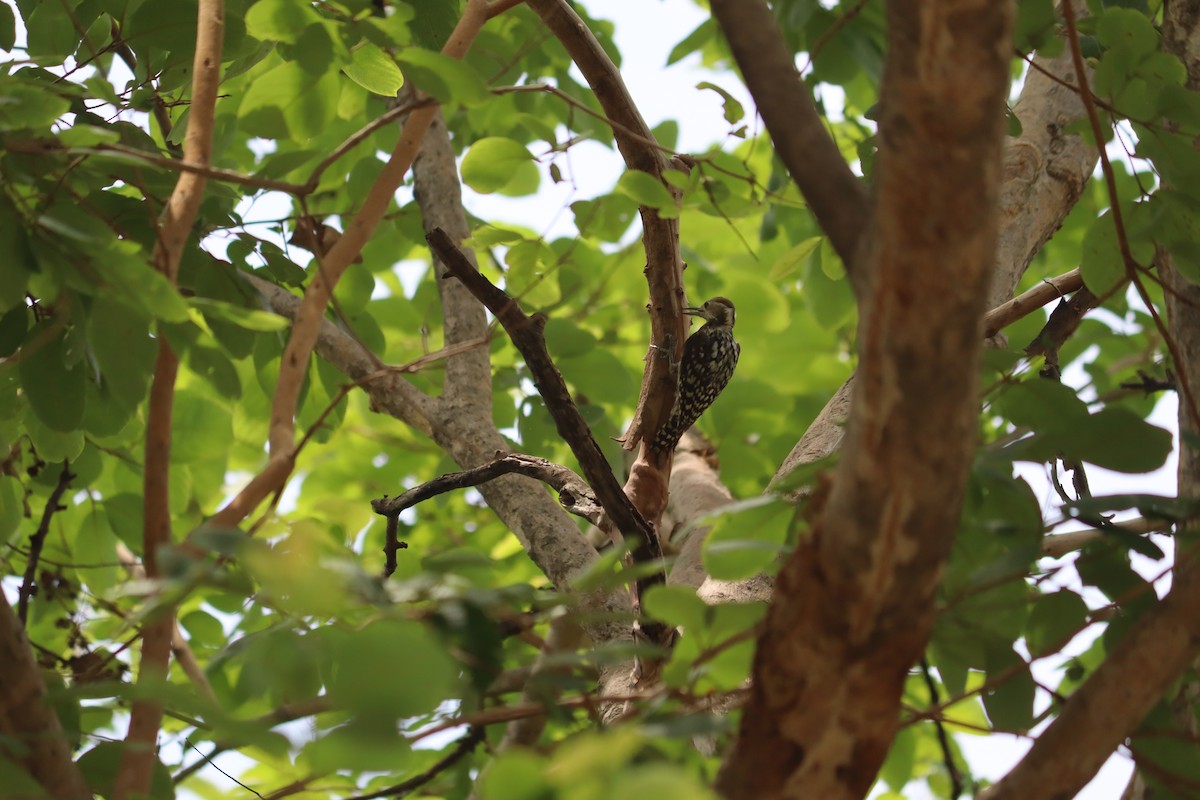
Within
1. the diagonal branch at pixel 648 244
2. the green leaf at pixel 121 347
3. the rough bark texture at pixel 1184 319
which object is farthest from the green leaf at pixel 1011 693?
the green leaf at pixel 121 347

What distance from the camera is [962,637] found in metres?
1.46

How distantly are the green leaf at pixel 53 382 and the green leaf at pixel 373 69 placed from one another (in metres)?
0.72

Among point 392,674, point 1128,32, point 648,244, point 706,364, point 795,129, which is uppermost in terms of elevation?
point 706,364

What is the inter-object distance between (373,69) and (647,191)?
607mm

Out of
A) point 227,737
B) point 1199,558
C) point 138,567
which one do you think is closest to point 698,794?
point 227,737

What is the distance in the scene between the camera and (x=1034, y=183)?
3186 millimetres

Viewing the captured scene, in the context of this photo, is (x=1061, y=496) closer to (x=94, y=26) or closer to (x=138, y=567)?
(x=94, y=26)

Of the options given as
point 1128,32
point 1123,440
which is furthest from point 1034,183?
point 1123,440

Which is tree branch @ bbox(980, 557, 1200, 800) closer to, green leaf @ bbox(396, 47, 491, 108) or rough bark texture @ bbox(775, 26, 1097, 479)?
green leaf @ bbox(396, 47, 491, 108)

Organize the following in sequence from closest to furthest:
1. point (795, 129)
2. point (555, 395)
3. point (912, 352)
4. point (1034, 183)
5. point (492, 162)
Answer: point (912, 352)
point (795, 129)
point (555, 395)
point (492, 162)
point (1034, 183)

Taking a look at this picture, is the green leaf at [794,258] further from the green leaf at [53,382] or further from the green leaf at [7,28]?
the green leaf at [7,28]

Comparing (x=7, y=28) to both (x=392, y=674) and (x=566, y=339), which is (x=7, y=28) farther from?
(x=392, y=674)

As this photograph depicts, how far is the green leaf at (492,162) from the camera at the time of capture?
7.42 ft

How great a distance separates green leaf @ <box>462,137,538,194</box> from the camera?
2.26 meters
